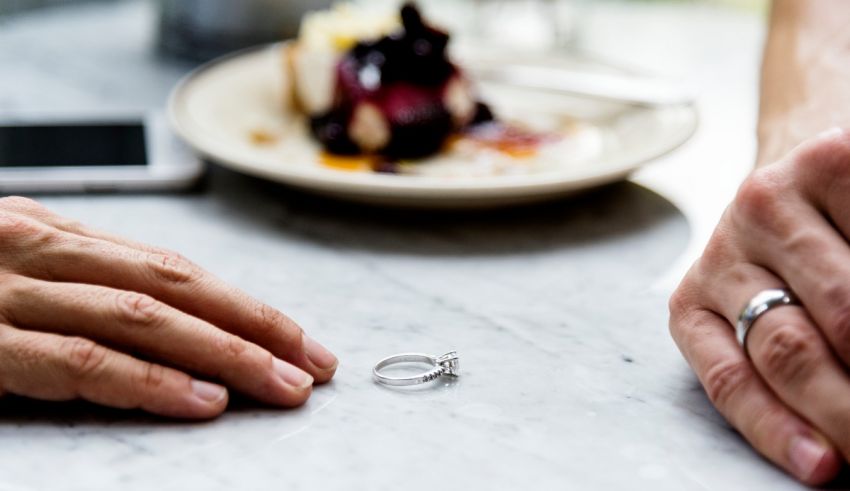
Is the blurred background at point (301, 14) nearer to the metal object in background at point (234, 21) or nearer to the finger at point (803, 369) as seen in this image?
the metal object in background at point (234, 21)

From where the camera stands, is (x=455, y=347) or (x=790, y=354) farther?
(x=455, y=347)

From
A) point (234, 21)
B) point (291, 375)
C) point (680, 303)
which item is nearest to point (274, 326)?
point (291, 375)

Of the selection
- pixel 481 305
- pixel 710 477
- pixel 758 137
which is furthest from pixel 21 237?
pixel 758 137

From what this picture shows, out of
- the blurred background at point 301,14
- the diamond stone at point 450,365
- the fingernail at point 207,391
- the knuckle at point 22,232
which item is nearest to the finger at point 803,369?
the diamond stone at point 450,365

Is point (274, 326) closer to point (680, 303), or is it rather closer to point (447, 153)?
point (680, 303)

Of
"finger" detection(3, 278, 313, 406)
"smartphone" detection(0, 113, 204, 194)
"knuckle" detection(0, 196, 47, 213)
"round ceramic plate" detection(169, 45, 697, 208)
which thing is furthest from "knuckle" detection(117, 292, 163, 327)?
"smartphone" detection(0, 113, 204, 194)

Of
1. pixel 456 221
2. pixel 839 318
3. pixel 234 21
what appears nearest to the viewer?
pixel 839 318

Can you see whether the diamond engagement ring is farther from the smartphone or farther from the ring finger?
the smartphone
